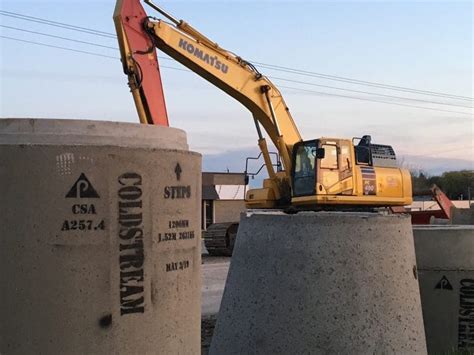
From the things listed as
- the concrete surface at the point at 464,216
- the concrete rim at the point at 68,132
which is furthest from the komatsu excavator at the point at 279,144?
the concrete rim at the point at 68,132

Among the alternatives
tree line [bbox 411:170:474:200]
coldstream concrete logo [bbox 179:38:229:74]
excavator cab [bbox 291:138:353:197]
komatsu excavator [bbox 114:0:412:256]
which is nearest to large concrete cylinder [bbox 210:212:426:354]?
komatsu excavator [bbox 114:0:412:256]

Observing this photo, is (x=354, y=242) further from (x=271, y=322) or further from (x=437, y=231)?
(x=437, y=231)

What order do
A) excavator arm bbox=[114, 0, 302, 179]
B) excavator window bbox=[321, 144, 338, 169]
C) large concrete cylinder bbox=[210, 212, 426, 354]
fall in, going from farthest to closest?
excavator window bbox=[321, 144, 338, 169]
excavator arm bbox=[114, 0, 302, 179]
large concrete cylinder bbox=[210, 212, 426, 354]

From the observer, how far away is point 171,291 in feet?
9.43

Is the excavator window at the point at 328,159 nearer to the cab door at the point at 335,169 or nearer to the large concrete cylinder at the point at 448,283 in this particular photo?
the cab door at the point at 335,169

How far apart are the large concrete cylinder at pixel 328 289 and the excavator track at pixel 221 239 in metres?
16.3

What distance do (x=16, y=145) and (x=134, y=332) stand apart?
0.94 m

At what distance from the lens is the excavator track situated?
67.4 feet

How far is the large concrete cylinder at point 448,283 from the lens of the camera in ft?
18.7

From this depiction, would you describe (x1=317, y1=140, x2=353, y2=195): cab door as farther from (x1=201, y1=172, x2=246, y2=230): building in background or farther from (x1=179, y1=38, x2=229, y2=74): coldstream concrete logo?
A: (x1=201, y1=172, x2=246, y2=230): building in background

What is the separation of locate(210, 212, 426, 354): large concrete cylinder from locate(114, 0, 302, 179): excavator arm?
8345mm

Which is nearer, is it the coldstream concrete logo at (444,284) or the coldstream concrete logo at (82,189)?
the coldstream concrete logo at (82,189)

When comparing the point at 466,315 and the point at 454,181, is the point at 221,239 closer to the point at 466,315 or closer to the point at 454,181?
the point at 466,315

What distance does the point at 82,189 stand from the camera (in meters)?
2.64
